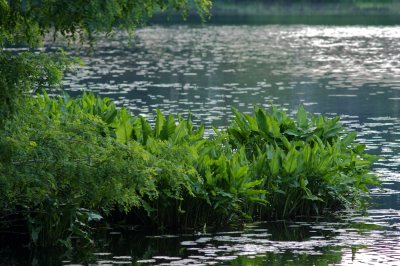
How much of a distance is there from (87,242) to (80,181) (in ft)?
8.37

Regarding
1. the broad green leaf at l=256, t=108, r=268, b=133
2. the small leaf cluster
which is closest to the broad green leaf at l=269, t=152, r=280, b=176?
the small leaf cluster

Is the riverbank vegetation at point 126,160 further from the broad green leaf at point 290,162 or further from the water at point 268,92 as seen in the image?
the water at point 268,92

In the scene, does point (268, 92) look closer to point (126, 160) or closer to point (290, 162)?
point (290, 162)

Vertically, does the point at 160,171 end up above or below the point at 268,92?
above

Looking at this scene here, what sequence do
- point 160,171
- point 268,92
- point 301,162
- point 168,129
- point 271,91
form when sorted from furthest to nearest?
point 271,91 < point 268,92 < point 168,129 < point 301,162 < point 160,171

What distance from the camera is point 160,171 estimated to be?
1933cm

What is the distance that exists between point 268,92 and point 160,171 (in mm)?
32833

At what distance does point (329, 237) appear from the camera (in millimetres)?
19781

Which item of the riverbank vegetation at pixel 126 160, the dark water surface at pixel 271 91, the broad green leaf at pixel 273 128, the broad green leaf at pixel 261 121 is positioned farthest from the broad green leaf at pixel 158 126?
the dark water surface at pixel 271 91

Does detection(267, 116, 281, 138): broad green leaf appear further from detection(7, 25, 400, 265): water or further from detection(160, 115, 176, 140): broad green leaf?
detection(7, 25, 400, 265): water

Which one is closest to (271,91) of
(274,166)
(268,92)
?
(268,92)

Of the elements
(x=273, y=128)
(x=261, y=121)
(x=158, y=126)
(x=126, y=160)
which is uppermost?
(x=126, y=160)

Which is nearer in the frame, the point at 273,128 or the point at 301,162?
the point at 301,162

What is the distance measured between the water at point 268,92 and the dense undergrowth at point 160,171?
535mm
